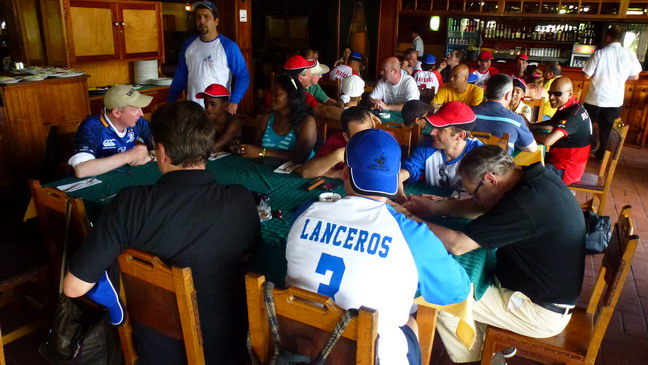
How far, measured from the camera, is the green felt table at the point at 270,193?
77.9 inches

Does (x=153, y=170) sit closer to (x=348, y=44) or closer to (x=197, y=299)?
(x=197, y=299)

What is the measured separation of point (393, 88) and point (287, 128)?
2.56m

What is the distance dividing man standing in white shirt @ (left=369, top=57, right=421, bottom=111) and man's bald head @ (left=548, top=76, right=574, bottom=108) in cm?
154

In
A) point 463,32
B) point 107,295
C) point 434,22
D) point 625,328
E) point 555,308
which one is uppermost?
point 434,22

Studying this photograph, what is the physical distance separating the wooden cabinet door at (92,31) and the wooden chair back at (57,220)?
13.6ft

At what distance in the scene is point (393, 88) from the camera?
5.75 m

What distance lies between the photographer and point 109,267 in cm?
179

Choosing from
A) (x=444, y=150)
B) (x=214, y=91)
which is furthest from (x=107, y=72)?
(x=444, y=150)

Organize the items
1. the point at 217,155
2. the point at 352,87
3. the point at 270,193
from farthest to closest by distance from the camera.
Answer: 1. the point at 352,87
2. the point at 217,155
3. the point at 270,193

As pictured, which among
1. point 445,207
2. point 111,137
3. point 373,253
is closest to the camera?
point 373,253

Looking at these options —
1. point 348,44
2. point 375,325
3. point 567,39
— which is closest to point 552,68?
point 567,39

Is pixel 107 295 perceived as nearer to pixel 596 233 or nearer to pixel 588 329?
pixel 588 329

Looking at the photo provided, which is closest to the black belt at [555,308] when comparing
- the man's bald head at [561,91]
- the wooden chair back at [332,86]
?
the man's bald head at [561,91]

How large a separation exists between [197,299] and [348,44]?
1005 cm
